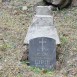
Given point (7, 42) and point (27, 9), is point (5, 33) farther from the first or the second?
point (27, 9)

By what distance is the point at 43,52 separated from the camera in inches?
263

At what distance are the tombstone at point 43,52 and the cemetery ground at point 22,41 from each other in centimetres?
18

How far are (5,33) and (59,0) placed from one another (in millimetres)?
3438

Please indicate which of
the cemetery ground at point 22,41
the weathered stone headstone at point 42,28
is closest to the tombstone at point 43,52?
the cemetery ground at point 22,41

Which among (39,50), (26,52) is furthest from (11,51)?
(39,50)

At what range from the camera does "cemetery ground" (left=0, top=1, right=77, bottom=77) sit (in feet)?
20.4

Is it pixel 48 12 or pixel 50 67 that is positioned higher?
pixel 48 12

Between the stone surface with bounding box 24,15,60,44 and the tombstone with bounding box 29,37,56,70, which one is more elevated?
the stone surface with bounding box 24,15,60,44

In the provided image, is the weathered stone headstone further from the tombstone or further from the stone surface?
the tombstone

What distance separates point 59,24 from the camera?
973cm

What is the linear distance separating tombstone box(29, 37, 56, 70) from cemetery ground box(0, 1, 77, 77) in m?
0.18

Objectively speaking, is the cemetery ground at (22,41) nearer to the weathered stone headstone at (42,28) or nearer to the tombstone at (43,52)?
the tombstone at (43,52)

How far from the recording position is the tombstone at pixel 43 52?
6.65m

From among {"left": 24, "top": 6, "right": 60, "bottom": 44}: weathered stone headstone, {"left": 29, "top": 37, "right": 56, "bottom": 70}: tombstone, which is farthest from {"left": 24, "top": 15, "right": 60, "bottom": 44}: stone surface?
{"left": 29, "top": 37, "right": 56, "bottom": 70}: tombstone
